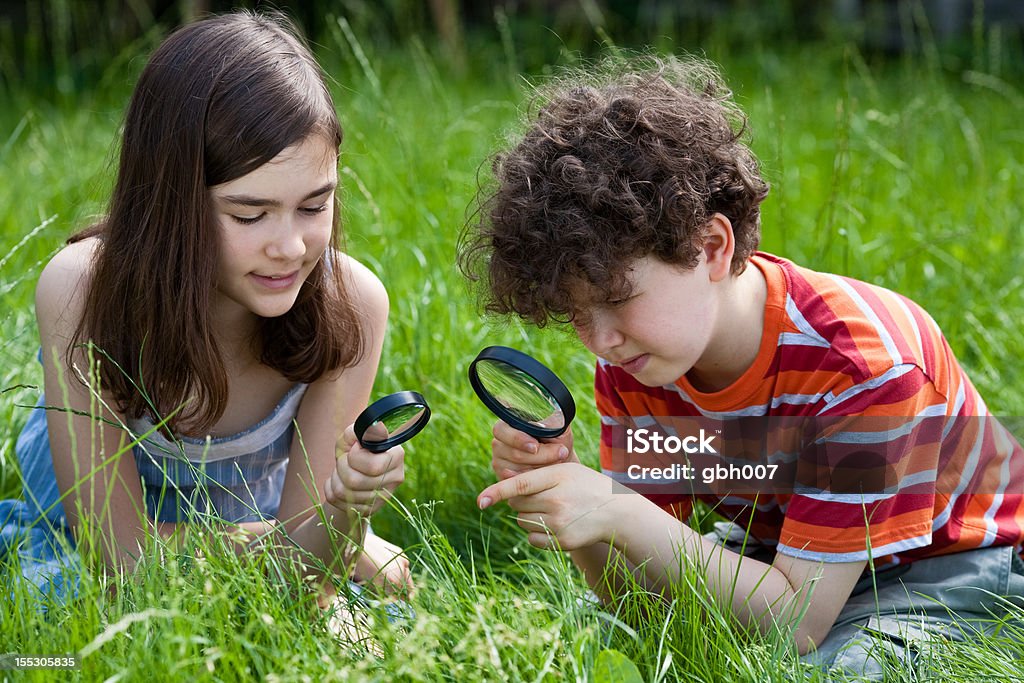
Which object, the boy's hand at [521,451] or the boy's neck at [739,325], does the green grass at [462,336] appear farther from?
the boy's neck at [739,325]

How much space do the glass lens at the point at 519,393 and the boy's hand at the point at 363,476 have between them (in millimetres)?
244

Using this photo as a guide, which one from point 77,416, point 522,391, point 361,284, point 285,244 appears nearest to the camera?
point 522,391

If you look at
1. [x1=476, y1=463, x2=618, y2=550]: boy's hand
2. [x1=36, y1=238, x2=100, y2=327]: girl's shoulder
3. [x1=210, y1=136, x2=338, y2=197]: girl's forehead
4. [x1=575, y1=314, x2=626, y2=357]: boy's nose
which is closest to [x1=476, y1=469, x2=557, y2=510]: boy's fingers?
[x1=476, y1=463, x2=618, y2=550]: boy's hand

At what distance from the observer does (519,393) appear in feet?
6.56

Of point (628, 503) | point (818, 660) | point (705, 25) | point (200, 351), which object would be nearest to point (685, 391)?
point (628, 503)

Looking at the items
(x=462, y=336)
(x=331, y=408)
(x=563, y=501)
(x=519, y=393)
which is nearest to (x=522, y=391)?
(x=519, y=393)

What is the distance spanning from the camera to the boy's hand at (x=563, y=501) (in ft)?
6.70

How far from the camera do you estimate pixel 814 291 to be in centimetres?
221

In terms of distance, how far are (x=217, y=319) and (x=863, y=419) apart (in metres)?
1.44

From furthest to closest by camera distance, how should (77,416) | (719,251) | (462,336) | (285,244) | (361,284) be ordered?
(462,336) → (361,284) → (77,416) → (285,244) → (719,251)

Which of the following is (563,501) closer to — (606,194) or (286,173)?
(606,194)

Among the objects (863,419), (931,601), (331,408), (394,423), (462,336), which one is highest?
(394,423)

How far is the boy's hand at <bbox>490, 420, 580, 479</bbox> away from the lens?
81.6 inches

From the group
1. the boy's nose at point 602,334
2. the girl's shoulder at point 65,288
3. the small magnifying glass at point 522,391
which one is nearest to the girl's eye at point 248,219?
the girl's shoulder at point 65,288
